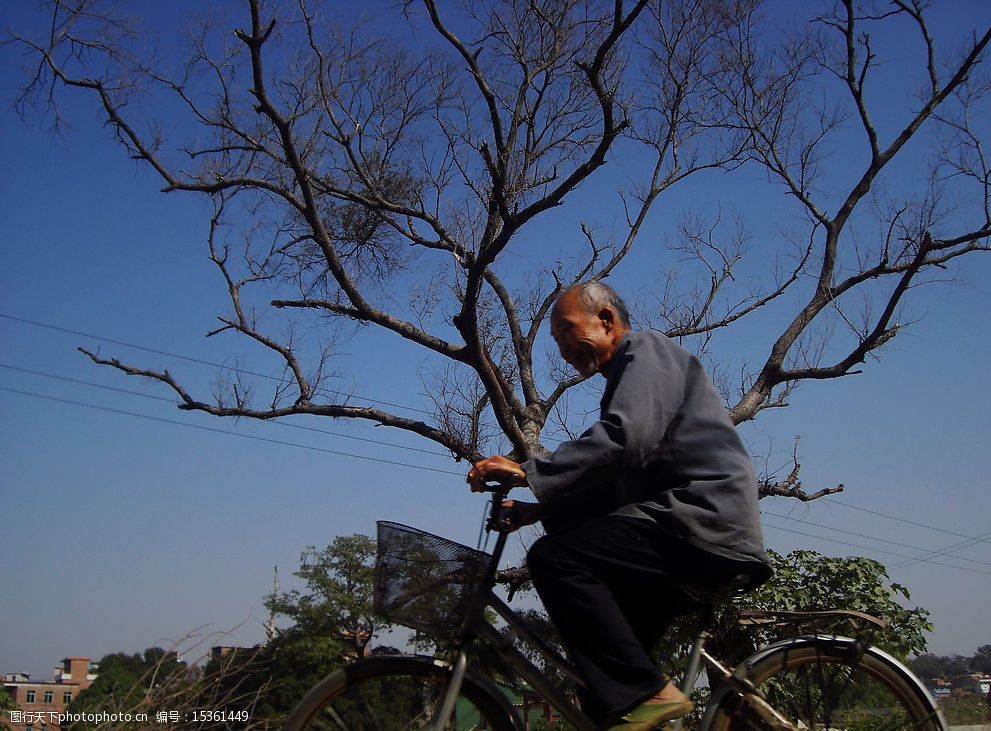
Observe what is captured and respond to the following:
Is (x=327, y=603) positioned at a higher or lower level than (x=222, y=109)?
lower

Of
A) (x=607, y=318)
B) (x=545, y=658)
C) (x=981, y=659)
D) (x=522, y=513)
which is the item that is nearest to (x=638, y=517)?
(x=522, y=513)

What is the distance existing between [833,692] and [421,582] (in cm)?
132

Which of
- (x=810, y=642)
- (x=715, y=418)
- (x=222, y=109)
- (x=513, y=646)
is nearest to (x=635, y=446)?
(x=715, y=418)

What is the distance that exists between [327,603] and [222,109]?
20.2 feet

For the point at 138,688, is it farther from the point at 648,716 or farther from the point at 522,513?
the point at 648,716

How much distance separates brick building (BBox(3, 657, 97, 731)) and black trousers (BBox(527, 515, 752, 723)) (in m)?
2.44

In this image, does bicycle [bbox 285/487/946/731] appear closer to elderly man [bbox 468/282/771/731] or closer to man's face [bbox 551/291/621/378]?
elderly man [bbox 468/282/771/731]

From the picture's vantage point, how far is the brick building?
3762 mm

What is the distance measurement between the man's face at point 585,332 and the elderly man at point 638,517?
0.13m

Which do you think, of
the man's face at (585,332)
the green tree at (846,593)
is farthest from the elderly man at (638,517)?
the green tree at (846,593)

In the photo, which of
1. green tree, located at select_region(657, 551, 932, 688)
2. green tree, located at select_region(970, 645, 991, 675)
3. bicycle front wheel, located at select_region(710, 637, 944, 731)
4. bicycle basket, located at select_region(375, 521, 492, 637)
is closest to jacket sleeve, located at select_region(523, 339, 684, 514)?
bicycle basket, located at select_region(375, 521, 492, 637)

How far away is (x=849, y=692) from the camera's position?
9.28 ft

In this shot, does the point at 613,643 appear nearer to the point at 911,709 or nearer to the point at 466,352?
the point at 911,709

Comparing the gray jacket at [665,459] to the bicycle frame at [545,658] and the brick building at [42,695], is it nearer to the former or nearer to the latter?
the bicycle frame at [545,658]
